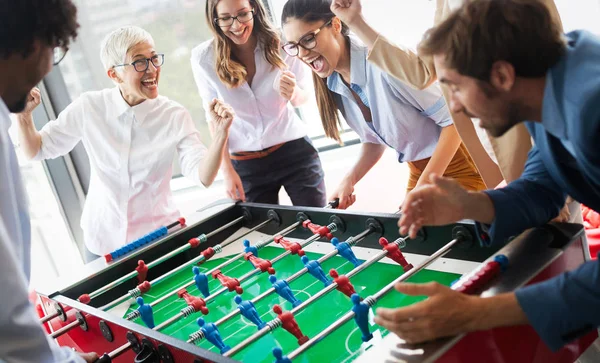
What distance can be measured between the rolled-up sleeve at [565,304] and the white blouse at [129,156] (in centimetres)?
172

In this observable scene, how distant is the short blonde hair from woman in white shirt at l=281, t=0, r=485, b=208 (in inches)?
25.7

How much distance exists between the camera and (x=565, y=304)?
1094 millimetres

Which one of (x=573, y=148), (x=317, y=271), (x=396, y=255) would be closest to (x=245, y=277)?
(x=317, y=271)

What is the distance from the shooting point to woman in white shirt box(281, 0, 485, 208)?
2188 mm

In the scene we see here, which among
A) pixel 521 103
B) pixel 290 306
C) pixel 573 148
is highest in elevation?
pixel 521 103

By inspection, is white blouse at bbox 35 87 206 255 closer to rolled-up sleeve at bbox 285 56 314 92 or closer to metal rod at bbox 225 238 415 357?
rolled-up sleeve at bbox 285 56 314 92

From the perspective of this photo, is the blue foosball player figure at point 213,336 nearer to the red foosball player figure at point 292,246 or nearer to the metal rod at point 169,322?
the metal rod at point 169,322

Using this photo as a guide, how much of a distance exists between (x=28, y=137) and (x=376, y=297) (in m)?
1.90

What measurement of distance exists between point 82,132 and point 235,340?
1.51 metres

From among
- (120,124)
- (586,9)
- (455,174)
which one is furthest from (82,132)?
(586,9)

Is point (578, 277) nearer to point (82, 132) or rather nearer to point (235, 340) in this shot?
point (235, 340)

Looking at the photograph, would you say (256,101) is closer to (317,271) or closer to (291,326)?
(317,271)

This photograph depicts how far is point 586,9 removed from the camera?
11.1 ft

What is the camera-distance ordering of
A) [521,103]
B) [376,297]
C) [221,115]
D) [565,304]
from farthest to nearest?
[221,115] < [376,297] < [521,103] < [565,304]
